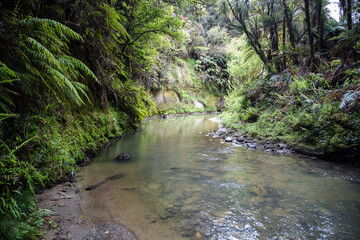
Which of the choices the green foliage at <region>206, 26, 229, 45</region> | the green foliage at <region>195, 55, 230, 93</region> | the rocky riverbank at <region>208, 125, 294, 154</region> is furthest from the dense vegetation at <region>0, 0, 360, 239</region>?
the green foliage at <region>206, 26, 229, 45</region>

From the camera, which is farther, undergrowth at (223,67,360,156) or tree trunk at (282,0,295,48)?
tree trunk at (282,0,295,48)

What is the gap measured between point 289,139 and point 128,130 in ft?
22.0

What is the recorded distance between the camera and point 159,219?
265cm

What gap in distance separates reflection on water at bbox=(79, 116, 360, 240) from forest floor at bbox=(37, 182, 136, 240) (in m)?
0.13

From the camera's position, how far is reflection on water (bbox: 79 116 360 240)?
2.47 m

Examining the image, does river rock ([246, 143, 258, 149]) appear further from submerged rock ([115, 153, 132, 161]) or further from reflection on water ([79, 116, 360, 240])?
submerged rock ([115, 153, 132, 161])

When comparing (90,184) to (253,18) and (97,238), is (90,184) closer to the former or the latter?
(97,238)

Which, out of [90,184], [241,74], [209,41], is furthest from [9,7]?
[209,41]

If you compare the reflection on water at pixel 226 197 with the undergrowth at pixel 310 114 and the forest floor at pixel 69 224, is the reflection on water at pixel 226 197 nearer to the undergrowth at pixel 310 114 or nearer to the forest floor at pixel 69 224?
the forest floor at pixel 69 224

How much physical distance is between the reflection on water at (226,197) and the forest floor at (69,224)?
128 millimetres

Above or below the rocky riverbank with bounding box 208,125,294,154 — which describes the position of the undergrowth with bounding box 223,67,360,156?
above

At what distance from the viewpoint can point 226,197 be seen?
10.8 feet

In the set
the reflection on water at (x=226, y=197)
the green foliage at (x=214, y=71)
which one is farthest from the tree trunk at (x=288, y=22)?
the green foliage at (x=214, y=71)

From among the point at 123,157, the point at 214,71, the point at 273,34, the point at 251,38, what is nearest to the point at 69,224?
the point at 123,157
